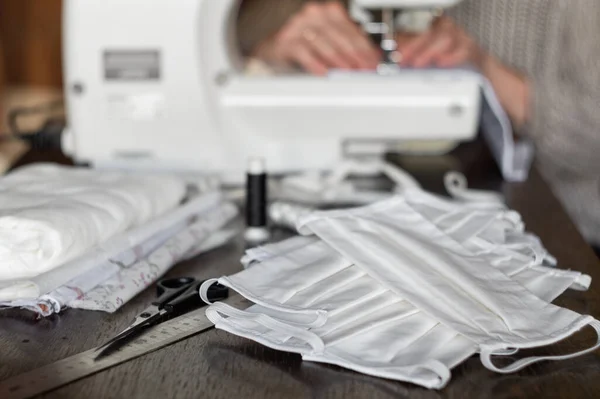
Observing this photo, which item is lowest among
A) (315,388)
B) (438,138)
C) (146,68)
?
(315,388)

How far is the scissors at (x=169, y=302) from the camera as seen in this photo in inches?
28.4

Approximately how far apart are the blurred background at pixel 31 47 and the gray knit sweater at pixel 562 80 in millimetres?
2252

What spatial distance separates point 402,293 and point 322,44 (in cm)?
78

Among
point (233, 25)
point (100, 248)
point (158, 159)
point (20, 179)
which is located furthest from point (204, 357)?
point (233, 25)

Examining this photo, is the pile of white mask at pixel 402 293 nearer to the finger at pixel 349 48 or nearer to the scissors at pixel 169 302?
the scissors at pixel 169 302

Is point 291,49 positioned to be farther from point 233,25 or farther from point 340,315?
point 340,315

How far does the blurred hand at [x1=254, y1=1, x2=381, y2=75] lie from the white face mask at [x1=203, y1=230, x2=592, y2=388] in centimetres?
63

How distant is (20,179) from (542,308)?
685mm

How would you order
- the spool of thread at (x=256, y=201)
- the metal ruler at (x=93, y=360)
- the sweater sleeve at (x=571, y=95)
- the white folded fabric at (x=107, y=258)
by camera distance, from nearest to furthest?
the metal ruler at (x=93, y=360), the white folded fabric at (x=107, y=258), the spool of thread at (x=256, y=201), the sweater sleeve at (x=571, y=95)

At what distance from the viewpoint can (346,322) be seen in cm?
72

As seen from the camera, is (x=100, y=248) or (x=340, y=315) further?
(x=100, y=248)

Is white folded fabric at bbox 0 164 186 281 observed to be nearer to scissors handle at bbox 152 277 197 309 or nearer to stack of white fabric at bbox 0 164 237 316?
stack of white fabric at bbox 0 164 237 316

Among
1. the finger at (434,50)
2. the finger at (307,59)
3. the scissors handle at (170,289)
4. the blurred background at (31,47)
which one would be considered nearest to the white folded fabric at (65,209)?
the scissors handle at (170,289)

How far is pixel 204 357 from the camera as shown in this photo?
69cm
